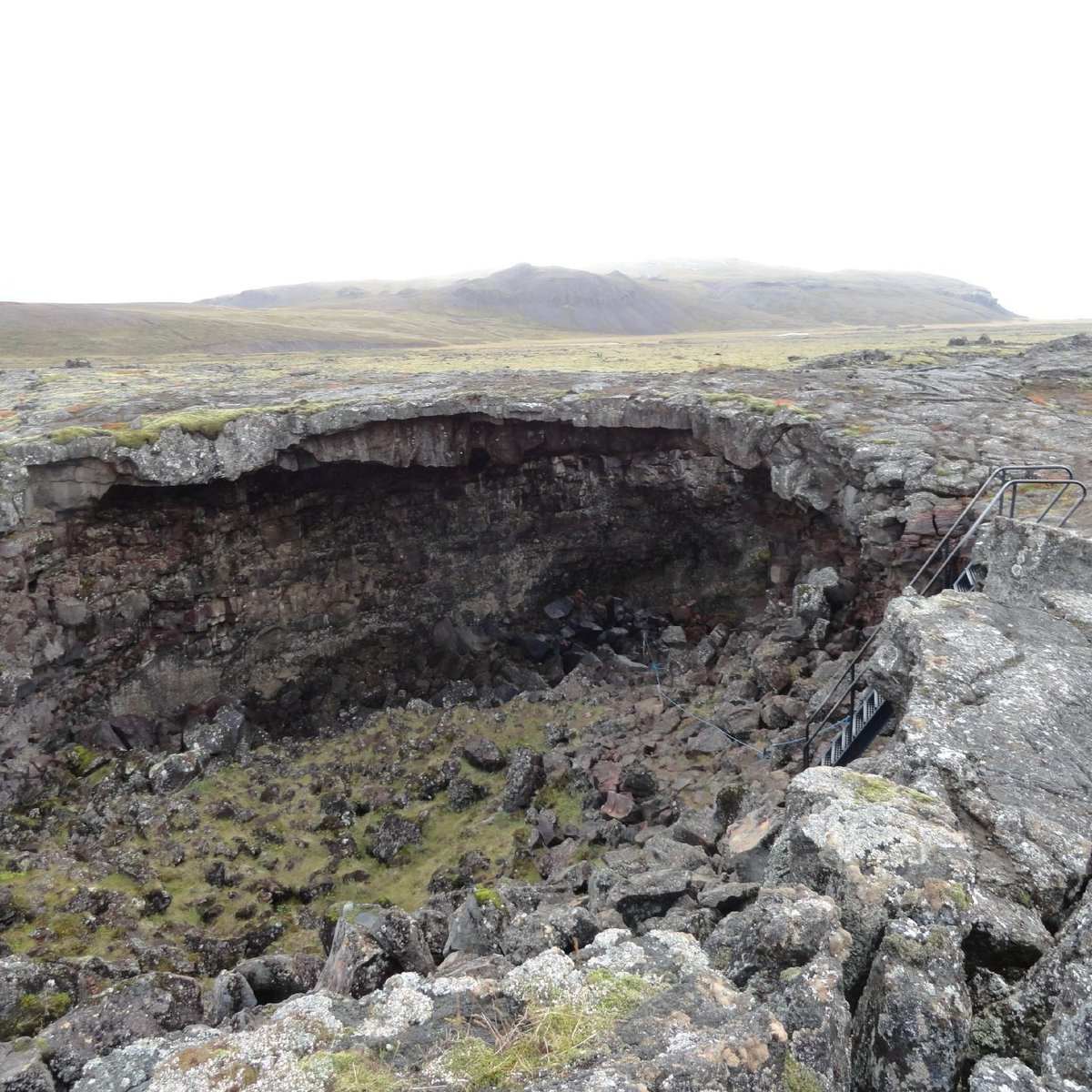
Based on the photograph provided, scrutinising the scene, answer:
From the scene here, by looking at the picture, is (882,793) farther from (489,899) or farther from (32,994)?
(32,994)

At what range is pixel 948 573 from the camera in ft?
30.7

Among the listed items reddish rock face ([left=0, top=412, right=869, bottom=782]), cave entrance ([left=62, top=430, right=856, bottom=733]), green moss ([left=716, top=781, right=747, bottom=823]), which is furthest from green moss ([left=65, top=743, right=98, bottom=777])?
green moss ([left=716, top=781, right=747, bottom=823])

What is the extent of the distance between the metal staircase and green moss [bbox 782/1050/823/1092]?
3770 millimetres

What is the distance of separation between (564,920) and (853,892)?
210 centimetres

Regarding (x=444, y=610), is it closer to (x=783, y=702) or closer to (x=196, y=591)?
(x=196, y=591)

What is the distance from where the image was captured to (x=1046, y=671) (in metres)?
5.30

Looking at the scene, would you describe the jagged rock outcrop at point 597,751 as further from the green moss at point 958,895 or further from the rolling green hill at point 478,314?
the rolling green hill at point 478,314

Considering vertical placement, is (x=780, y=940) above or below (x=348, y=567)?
above

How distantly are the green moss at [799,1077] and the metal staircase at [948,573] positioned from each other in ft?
12.4

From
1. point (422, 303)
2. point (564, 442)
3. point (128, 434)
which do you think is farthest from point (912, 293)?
point (128, 434)

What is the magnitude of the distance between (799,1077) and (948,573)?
809 cm

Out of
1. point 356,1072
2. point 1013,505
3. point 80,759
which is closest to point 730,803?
point 1013,505

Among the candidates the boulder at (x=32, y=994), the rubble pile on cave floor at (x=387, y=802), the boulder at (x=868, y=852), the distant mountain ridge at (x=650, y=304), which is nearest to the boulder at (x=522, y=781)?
the rubble pile on cave floor at (x=387, y=802)

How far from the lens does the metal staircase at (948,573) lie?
6.86m
